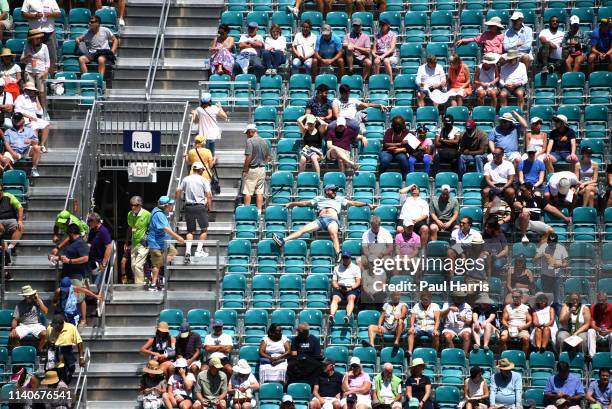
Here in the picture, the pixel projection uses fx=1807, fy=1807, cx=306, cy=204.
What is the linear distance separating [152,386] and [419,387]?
4219 mm

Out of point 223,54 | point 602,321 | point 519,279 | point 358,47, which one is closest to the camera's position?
point 602,321

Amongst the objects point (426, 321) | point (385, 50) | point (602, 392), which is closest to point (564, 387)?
point (602, 392)

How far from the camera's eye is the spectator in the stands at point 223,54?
34.5 meters

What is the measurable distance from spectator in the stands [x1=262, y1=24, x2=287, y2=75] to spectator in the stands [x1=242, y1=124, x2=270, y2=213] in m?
2.66

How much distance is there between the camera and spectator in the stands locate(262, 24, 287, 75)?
112 feet

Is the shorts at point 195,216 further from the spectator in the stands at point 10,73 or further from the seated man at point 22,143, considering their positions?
the spectator in the stands at point 10,73

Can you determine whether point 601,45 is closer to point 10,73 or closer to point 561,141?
point 561,141

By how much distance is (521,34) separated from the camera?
3388 cm

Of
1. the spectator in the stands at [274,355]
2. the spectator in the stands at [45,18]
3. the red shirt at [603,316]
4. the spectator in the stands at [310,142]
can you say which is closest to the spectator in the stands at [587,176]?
the red shirt at [603,316]

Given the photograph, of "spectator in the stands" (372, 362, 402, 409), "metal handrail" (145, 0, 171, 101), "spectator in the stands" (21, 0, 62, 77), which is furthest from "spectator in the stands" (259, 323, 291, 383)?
"spectator in the stands" (21, 0, 62, 77)

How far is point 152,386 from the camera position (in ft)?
93.9

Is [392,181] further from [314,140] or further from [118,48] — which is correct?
[118,48]

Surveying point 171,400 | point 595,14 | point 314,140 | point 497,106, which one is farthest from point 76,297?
point 595,14

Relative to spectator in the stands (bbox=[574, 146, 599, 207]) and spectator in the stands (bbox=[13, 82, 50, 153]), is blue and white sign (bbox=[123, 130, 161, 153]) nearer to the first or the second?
spectator in the stands (bbox=[13, 82, 50, 153])
